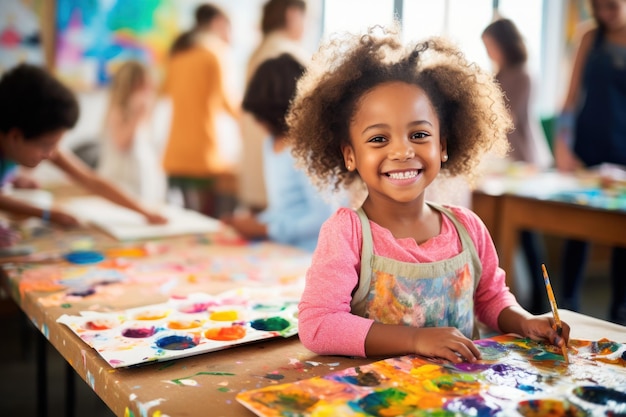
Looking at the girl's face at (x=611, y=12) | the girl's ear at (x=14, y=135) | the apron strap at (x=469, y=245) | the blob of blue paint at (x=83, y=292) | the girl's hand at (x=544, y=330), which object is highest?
the girl's face at (x=611, y=12)

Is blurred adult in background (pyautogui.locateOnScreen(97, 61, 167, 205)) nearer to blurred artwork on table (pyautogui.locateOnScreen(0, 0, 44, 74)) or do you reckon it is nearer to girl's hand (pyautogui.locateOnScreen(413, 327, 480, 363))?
blurred artwork on table (pyautogui.locateOnScreen(0, 0, 44, 74))

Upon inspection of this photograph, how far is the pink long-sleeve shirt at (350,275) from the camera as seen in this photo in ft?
3.24

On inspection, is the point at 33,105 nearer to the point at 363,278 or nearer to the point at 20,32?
the point at 363,278

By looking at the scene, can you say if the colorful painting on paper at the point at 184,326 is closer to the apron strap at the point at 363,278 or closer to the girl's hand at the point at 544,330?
the apron strap at the point at 363,278

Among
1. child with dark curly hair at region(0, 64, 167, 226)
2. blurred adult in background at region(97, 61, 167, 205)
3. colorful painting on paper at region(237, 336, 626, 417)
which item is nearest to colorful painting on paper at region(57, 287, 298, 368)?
colorful painting on paper at region(237, 336, 626, 417)

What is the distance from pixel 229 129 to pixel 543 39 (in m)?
3.17

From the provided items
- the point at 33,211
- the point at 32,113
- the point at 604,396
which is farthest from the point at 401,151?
the point at 33,211

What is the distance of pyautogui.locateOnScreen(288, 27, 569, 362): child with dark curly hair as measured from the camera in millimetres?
999

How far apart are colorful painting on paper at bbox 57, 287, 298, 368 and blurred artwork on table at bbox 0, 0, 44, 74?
3.45m

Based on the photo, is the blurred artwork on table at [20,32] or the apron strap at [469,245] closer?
the apron strap at [469,245]

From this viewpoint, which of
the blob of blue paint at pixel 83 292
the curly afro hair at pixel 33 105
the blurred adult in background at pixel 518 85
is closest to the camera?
the blob of blue paint at pixel 83 292

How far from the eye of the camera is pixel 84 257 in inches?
66.6

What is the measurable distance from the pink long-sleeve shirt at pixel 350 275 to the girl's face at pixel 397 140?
0.26 feet

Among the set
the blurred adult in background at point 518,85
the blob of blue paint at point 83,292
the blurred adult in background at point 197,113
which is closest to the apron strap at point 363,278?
the blob of blue paint at point 83,292
